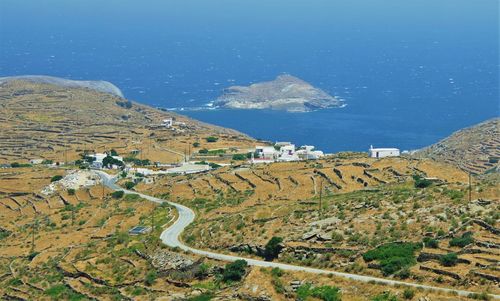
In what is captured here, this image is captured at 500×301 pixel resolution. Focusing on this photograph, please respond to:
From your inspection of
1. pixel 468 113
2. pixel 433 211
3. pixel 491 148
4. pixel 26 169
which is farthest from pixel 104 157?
pixel 468 113

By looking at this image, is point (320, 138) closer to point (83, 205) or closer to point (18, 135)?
point (18, 135)

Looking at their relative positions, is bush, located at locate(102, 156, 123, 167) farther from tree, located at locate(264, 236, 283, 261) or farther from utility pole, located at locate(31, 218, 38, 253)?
tree, located at locate(264, 236, 283, 261)

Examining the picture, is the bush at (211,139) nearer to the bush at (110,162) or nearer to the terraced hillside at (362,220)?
the bush at (110,162)

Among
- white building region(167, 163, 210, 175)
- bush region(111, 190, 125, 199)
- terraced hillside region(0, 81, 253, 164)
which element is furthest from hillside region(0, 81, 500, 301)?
terraced hillside region(0, 81, 253, 164)

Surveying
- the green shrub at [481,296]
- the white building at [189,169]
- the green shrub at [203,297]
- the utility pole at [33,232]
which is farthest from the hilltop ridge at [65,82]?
the green shrub at [481,296]

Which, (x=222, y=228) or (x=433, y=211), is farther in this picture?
(x=222, y=228)

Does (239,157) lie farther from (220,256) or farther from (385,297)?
(385,297)
